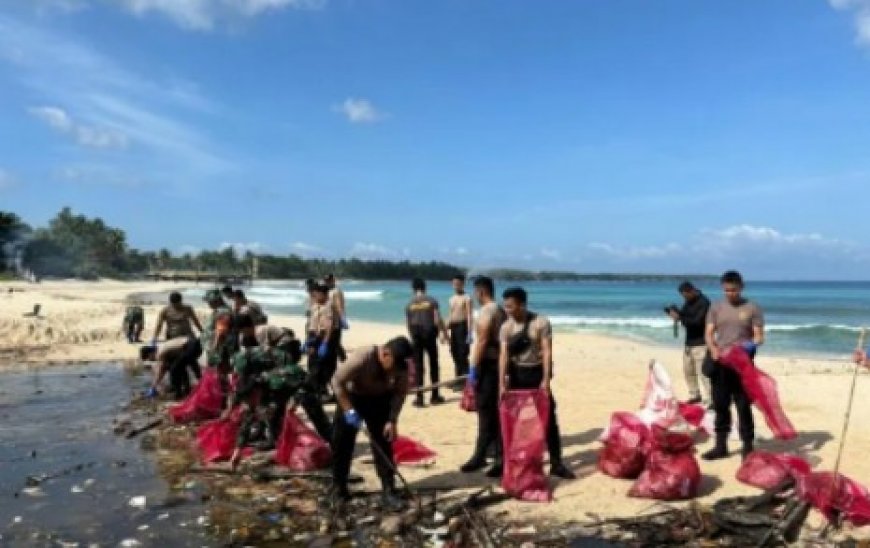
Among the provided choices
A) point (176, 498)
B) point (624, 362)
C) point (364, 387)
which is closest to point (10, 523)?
point (176, 498)

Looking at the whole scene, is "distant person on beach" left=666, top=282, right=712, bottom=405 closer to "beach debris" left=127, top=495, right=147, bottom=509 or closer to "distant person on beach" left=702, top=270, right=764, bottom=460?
"distant person on beach" left=702, top=270, right=764, bottom=460

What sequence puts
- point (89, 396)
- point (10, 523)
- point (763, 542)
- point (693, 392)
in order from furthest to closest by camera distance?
point (89, 396) → point (693, 392) → point (10, 523) → point (763, 542)

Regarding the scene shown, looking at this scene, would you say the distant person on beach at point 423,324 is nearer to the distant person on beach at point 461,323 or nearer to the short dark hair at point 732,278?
the distant person on beach at point 461,323

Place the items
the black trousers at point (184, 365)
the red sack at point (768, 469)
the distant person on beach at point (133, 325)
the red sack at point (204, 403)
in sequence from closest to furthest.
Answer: the red sack at point (768, 469) → the red sack at point (204, 403) → the black trousers at point (184, 365) → the distant person on beach at point (133, 325)

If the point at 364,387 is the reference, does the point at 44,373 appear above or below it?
below

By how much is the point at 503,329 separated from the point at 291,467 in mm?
2475

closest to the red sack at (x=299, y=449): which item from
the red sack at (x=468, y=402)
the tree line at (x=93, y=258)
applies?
the red sack at (x=468, y=402)

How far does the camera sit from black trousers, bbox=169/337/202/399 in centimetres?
1165

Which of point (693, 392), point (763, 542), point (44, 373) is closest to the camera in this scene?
point (763, 542)

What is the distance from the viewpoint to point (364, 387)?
6.31 m

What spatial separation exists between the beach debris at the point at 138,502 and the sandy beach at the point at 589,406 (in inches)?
78.3

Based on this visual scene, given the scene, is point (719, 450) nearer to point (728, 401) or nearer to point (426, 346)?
point (728, 401)

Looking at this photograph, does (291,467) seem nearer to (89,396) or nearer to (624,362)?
(89,396)

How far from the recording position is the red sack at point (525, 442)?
21.3 ft
